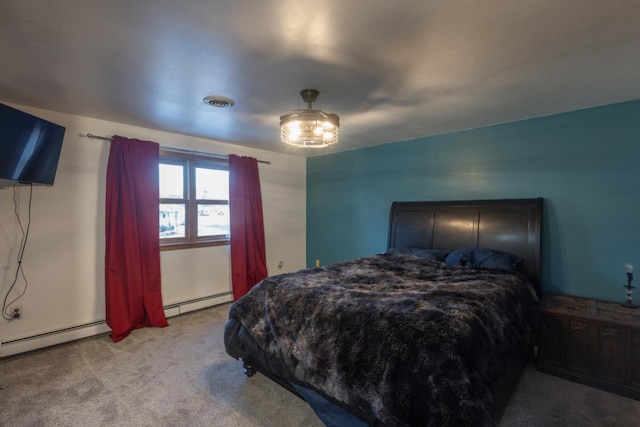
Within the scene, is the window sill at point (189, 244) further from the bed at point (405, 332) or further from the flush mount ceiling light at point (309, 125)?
the flush mount ceiling light at point (309, 125)

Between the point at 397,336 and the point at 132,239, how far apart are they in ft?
9.95

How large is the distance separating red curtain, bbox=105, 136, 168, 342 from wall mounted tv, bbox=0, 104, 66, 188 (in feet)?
1.80

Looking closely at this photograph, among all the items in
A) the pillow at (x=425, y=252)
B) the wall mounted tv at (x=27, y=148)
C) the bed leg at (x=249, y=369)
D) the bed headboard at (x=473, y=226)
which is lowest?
the bed leg at (x=249, y=369)

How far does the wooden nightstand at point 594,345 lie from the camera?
2141 mm

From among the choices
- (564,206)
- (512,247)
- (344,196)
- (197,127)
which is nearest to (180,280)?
(197,127)

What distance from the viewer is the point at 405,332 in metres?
1.51

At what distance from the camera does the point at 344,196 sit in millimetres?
4770

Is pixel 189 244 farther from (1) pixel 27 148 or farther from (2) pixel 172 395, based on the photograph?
(2) pixel 172 395

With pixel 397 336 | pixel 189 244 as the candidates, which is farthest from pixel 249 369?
pixel 189 244

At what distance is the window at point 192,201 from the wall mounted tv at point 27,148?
112 centimetres

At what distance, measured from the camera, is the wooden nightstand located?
2.14 meters

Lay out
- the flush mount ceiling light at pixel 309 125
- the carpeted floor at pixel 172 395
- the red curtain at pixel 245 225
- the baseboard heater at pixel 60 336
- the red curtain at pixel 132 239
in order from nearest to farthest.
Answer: the carpeted floor at pixel 172 395 → the flush mount ceiling light at pixel 309 125 → the baseboard heater at pixel 60 336 → the red curtain at pixel 132 239 → the red curtain at pixel 245 225

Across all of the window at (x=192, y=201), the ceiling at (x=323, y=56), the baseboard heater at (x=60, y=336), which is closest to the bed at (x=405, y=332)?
the ceiling at (x=323, y=56)

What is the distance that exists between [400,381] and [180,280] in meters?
3.27
